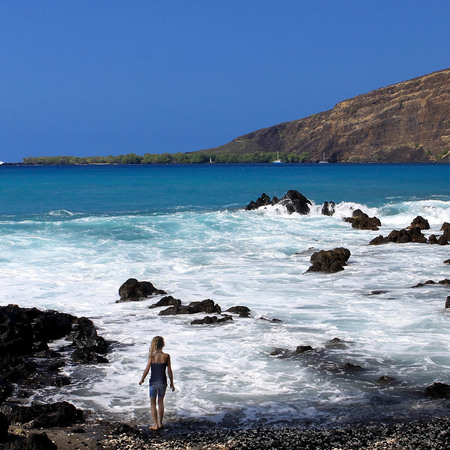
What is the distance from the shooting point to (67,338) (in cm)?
1270

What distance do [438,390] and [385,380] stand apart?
0.88 meters

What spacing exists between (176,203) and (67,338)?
36819 millimetres

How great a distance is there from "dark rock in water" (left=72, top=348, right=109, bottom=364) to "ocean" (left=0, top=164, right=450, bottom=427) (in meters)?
0.22

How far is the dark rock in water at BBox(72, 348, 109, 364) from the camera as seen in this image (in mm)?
11141

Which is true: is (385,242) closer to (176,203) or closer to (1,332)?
(1,332)

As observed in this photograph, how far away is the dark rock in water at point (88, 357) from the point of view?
11141 millimetres

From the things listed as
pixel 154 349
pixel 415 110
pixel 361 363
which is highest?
pixel 415 110

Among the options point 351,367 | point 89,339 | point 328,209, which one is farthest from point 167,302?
point 328,209

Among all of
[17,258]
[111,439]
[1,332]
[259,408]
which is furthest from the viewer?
[17,258]

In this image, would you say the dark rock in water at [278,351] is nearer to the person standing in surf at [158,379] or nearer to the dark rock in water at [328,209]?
the person standing in surf at [158,379]

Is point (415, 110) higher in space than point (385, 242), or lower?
higher

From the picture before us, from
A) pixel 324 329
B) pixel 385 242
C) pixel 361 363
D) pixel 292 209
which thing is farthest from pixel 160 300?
pixel 292 209

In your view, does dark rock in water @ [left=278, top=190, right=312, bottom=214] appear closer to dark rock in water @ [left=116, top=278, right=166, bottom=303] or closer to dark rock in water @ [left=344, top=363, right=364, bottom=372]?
dark rock in water @ [left=116, top=278, right=166, bottom=303]

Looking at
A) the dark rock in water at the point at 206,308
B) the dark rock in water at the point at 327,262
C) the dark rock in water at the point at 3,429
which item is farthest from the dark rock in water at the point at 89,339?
the dark rock in water at the point at 327,262
